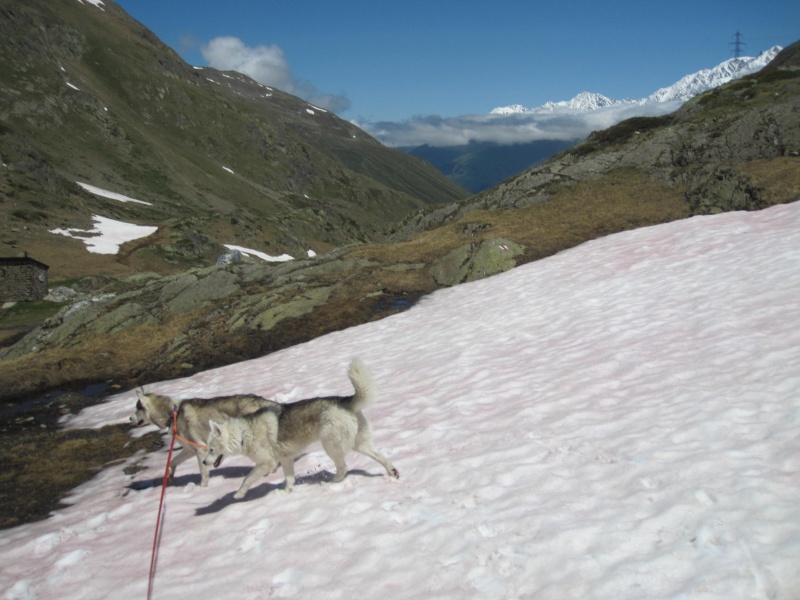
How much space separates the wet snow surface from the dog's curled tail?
1901 millimetres

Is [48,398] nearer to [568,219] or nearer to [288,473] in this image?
[288,473]

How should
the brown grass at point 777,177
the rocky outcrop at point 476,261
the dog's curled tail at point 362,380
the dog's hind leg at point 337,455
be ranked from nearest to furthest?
the dog's curled tail at point 362,380
the dog's hind leg at point 337,455
the brown grass at point 777,177
the rocky outcrop at point 476,261

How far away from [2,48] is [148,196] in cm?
8845

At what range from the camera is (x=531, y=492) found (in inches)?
355

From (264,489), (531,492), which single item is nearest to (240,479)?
(264,489)

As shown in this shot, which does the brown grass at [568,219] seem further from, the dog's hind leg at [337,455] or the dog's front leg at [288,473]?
the dog's front leg at [288,473]

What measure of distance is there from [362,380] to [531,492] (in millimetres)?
3544

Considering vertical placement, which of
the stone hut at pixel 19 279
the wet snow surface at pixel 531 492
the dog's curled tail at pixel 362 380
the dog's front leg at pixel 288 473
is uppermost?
the stone hut at pixel 19 279

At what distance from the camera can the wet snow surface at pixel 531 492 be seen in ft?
23.1

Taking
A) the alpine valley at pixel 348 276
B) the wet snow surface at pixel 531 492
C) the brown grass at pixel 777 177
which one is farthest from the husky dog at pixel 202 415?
the brown grass at pixel 777 177

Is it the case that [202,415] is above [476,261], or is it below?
below

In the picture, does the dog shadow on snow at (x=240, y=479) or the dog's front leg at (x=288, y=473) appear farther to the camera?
the dog shadow on snow at (x=240, y=479)

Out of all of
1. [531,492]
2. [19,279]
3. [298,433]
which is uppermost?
[19,279]

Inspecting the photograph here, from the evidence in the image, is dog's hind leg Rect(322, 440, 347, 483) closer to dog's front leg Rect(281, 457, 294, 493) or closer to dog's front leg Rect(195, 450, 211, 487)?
dog's front leg Rect(281, 457, 294, 493)
